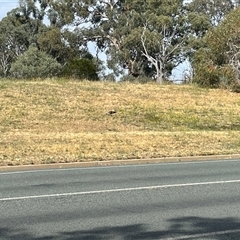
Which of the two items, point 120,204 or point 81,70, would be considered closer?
point 120,204

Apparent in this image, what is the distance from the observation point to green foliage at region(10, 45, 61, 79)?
178 feet

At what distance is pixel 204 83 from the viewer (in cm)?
3959

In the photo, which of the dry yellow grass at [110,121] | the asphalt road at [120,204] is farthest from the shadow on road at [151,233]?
the dry yellow grass at [110,121]

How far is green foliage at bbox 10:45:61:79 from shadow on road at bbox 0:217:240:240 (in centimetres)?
4728

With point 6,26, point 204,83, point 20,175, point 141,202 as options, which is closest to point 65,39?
point 6,26

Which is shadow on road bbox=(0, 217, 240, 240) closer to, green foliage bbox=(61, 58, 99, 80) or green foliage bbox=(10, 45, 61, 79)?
green foliage bbox=(61, 58, 99, 80)

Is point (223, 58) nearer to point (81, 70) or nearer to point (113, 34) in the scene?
point (81, 70)

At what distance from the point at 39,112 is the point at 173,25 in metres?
30.2

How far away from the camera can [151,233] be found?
6965 millimetres

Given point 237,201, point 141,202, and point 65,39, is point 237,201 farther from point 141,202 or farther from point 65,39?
point 65,39

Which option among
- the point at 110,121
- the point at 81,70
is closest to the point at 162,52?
the point at 81,70

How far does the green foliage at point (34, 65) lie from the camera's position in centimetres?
5425

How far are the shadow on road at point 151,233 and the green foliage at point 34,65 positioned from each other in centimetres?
4728

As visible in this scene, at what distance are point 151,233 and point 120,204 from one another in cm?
201
